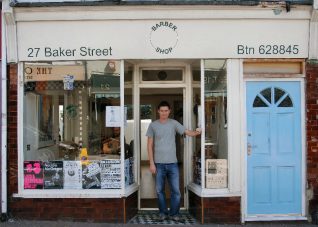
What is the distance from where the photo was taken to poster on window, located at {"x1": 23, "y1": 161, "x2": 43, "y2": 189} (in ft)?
23.9

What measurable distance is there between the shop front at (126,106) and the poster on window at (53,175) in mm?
15

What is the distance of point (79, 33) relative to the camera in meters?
7.16

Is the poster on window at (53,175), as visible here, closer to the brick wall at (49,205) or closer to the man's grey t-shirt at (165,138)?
the brick wall at (49,205)

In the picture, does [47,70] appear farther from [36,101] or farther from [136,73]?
[136,73]

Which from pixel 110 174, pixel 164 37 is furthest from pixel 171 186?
pixel 164 37

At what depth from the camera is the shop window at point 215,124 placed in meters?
7.25

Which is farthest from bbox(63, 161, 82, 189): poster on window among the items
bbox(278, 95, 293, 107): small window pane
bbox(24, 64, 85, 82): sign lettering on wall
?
bbox(278, 95, 293, 107): small window pane

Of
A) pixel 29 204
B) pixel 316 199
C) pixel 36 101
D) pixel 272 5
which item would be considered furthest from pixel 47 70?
pixel 316 199

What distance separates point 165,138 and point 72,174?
1541mm

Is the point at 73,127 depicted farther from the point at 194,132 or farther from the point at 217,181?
the point at 217,181

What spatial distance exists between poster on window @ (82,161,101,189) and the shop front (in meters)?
0.02

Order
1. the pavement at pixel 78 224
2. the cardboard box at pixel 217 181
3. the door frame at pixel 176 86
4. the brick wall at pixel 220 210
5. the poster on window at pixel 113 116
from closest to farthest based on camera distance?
the pavement at pixel 78 224
the brick wall at pixel 220 210
the cardboard box at pixel 217 181
the poster on window at pixel 113 116
the door frame at pixel 176 86

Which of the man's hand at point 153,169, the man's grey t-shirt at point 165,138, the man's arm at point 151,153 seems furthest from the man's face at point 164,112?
the man's hand at point 153,169

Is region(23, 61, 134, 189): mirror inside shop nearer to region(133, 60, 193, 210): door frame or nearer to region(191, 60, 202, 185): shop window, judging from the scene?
region(133, 60, 193, 210): door frame
